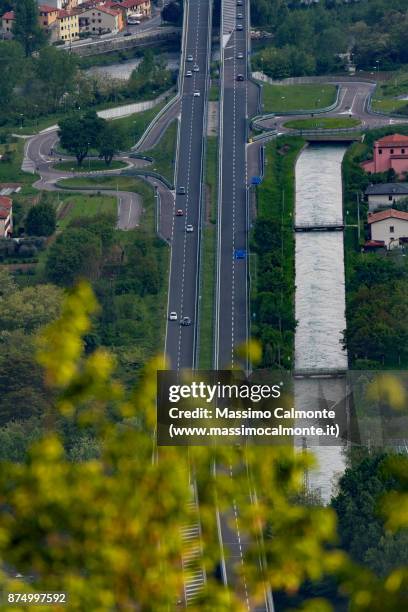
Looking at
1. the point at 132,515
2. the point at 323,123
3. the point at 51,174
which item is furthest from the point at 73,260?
the point at 132,515

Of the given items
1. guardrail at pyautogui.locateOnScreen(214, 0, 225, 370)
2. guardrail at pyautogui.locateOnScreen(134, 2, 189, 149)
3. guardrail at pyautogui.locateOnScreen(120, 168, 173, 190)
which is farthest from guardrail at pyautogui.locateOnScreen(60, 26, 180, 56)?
guardrail at pyautogui.locateOnScreen(120, 168, 173, 190)

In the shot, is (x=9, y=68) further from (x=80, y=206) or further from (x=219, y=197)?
(x=219, y=197)

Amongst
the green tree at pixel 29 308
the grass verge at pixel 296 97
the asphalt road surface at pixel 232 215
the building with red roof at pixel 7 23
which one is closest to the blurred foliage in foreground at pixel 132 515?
the asphalt road surface at pixel 232 215

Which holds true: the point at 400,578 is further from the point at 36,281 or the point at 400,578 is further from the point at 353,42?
the point at 353,42

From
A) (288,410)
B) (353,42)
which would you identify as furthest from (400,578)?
(353,42)

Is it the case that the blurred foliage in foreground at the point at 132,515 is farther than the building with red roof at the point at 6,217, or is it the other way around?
the building with red roof at the point at 6,217

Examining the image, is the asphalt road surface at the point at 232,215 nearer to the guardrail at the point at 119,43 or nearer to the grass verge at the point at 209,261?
the grass verge at the point at 209,261
